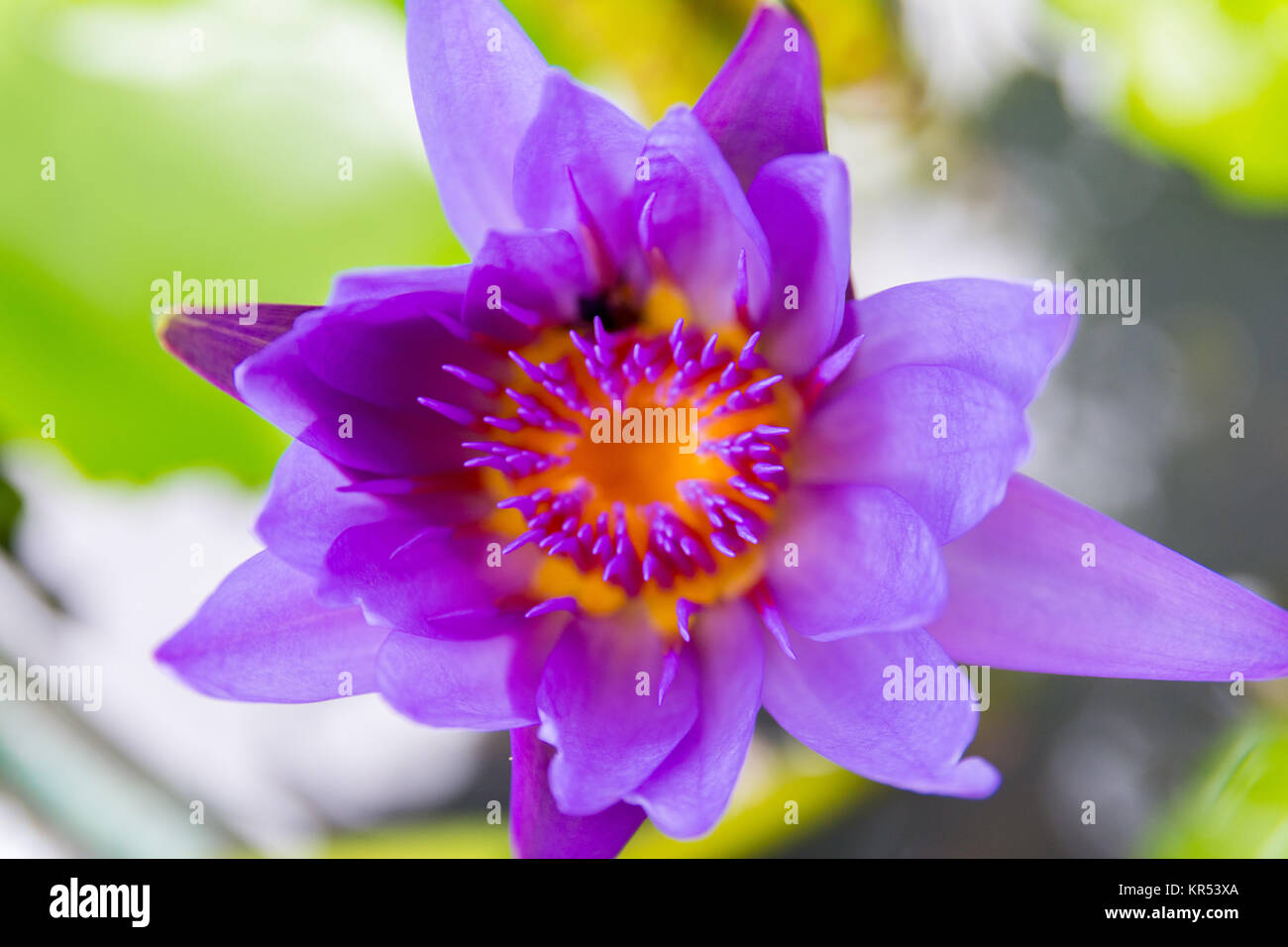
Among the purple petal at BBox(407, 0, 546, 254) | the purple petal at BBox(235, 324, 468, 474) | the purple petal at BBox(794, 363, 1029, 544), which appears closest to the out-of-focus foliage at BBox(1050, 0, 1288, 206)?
the purple petal at BBox(794, 363, 1029, 544)

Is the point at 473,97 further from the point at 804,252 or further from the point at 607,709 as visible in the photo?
the point at 607,709

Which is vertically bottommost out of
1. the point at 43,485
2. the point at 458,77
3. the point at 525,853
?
the point at 525,853

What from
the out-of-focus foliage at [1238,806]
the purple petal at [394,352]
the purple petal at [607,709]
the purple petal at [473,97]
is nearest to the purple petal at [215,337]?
the purple petal at [394,352]

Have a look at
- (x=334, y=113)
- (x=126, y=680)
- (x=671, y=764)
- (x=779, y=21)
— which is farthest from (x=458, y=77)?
(x=126, y=680)

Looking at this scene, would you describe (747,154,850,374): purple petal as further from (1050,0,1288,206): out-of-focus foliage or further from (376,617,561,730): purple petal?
(1050,0,1288,206): out-of-focus foliage

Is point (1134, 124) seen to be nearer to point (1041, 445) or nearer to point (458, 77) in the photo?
point (1041, 445)
